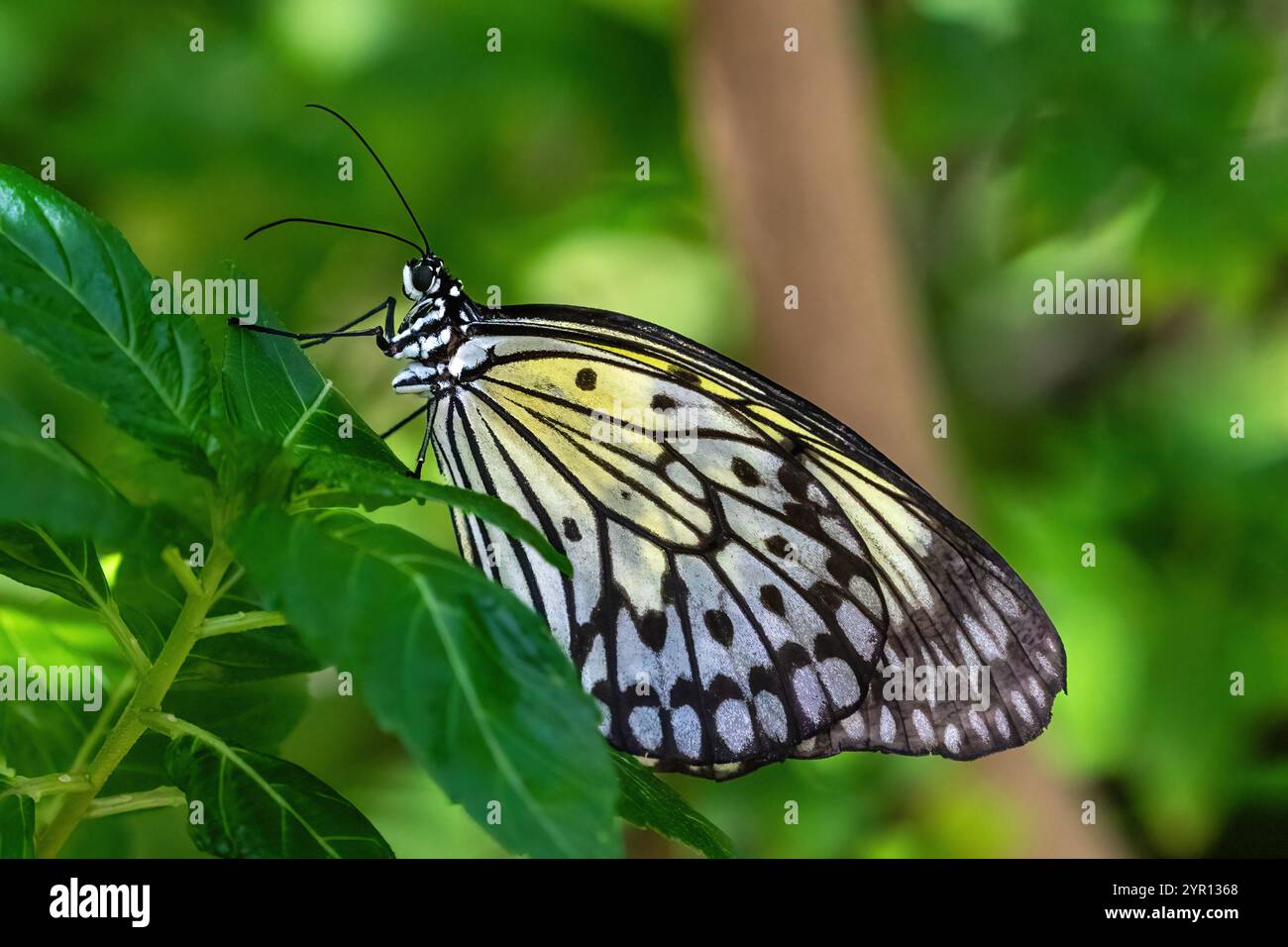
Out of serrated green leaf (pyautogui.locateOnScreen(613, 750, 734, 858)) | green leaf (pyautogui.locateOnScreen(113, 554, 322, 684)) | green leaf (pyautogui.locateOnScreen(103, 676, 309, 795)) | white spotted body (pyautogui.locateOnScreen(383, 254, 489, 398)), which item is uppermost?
white spotted body (pyautogui.locateOnScreen(383, 254, 489, 398))

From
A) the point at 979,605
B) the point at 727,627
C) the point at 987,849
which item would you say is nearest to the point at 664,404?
Result: the point at 727,627

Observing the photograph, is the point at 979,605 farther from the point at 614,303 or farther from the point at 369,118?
the point at 369,118

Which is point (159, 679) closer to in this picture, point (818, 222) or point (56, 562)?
point (56, 562)

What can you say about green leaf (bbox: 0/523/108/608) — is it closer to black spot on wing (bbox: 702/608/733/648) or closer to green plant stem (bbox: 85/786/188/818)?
green plant stem (bbox: 85/786/188/818)

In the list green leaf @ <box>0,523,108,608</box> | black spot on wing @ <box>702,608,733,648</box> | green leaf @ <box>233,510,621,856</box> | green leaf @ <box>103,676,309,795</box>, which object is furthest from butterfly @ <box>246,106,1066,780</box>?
green leaf @ <box>233,510,621,856</box>

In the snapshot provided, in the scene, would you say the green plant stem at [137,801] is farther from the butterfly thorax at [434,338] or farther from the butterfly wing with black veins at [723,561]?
the butterfly thorax at [434,338]

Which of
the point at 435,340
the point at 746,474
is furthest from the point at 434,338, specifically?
the point at 746,474
